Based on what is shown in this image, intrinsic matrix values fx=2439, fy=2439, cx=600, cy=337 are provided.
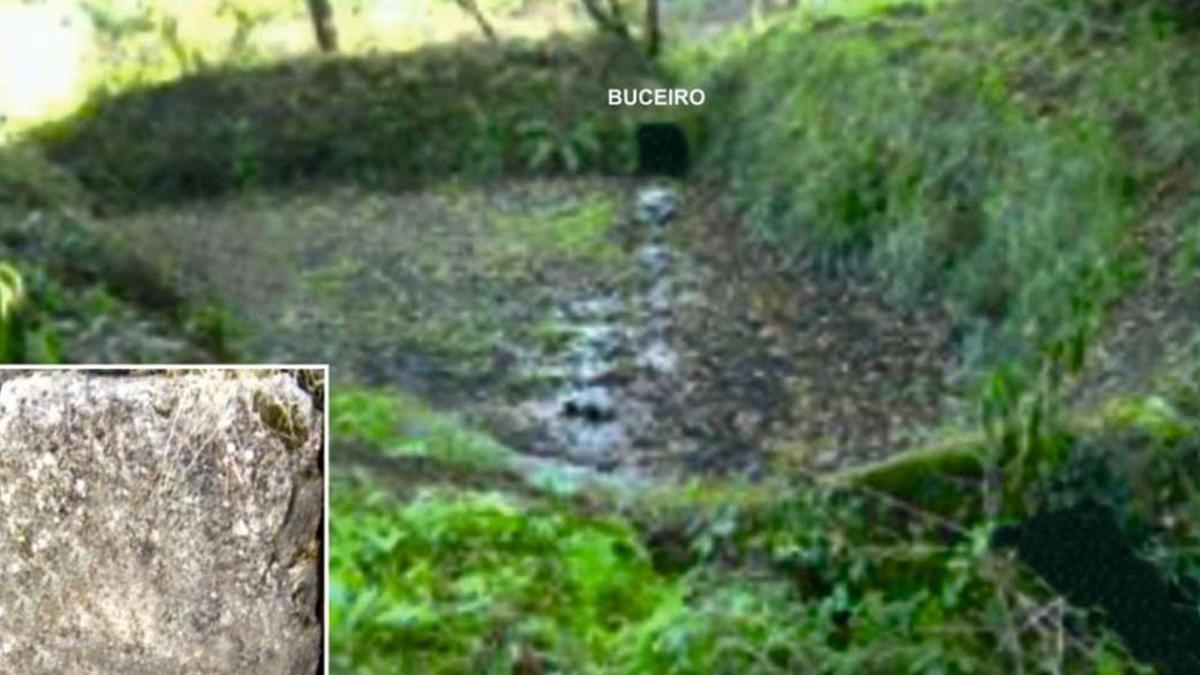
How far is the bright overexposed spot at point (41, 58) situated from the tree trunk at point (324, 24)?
327mm

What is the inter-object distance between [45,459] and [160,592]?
0.53 ft

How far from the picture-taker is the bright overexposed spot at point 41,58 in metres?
3.25

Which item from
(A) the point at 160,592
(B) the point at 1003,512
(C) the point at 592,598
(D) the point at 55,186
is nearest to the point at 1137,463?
(B) the point at 1003,512

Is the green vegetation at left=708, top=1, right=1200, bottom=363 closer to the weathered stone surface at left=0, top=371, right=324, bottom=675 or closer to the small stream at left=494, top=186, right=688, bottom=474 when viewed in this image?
the small stream at left=494, top=186, right=688, bottom=474

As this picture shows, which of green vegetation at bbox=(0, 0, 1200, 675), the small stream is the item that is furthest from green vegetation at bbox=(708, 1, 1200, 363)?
the small stream

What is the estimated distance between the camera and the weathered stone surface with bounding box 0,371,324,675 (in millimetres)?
2195

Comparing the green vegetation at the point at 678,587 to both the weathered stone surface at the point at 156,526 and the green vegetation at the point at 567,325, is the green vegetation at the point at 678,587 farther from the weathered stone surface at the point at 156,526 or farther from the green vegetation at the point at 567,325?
the weathered stone surface at the point at 156,526

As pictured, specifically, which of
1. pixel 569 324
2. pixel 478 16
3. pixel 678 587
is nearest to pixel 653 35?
pixel 478 16

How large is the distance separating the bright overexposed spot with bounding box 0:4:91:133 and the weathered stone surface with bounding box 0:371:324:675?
3.63 ft

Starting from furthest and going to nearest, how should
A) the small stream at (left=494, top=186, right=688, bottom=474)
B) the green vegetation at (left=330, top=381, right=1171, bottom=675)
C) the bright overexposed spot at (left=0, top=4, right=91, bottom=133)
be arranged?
the small stream at (left=494, top=186, right=688, bottom=474), the bright overexposed spot at (left=0, top=4, right=91, bottom=133), the green vegetation at (left=330, top=381, right=1171, bottom=675)

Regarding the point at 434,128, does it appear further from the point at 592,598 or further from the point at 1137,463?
the point at 1137,463

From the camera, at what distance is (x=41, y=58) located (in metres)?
3.30

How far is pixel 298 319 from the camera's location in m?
3.20

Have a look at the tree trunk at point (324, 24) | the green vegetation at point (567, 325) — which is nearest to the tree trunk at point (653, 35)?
the green vegetation at point (567, 325)
